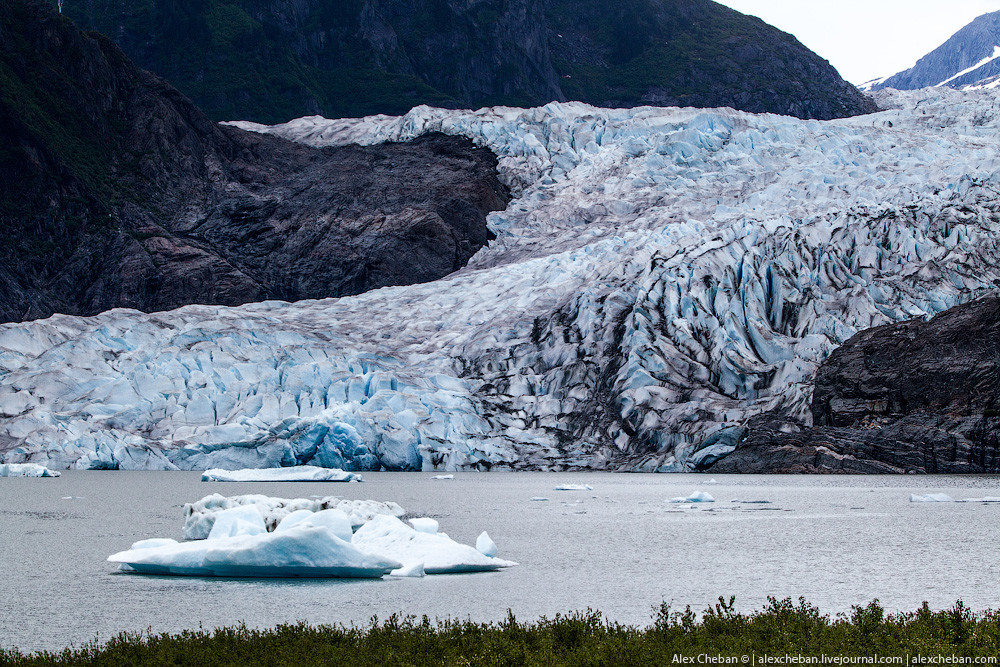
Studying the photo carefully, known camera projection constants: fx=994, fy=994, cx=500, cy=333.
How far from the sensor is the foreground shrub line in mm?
6773

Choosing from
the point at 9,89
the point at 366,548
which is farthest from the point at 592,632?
the point at 9,89

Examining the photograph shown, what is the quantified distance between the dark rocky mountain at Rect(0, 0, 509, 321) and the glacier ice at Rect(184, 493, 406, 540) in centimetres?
3634

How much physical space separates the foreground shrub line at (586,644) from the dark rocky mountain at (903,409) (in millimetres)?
23985

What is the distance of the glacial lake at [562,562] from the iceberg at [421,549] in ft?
Result: 0.88

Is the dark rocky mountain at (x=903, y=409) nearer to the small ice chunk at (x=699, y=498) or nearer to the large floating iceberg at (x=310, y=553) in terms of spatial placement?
the small ice chunk at (x=699, y=498)

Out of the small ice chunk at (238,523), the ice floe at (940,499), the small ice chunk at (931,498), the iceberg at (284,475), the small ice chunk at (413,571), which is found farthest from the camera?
the iceberg at (284,475)

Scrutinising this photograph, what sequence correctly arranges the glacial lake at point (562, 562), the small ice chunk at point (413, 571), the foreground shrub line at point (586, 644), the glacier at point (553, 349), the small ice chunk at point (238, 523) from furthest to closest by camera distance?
the glacier at point (553, 349)
the small ice chunk at point (238, 523)
the small ice chunk at point (413, 571)
the glacial lake at point (562, 562)
the foreground shrub line at point (586, 644)

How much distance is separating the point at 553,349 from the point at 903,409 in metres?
12.3

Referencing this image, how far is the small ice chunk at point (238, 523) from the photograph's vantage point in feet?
42.8

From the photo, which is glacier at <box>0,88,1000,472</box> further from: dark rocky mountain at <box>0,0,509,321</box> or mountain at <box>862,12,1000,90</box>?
mountain at <box>862,12,1000,90</box>

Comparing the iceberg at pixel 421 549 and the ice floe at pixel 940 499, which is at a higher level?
the iceberg at pixel 421 549

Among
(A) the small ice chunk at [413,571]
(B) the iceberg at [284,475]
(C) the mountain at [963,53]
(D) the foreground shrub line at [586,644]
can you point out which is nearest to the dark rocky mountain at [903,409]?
(B) the iceberg at [284,475]

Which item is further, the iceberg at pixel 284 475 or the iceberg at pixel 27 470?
the iceberg at pixel 27 470

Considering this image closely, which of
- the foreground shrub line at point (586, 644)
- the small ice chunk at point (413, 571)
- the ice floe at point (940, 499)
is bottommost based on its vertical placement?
the ice floe at point (940, 499)
